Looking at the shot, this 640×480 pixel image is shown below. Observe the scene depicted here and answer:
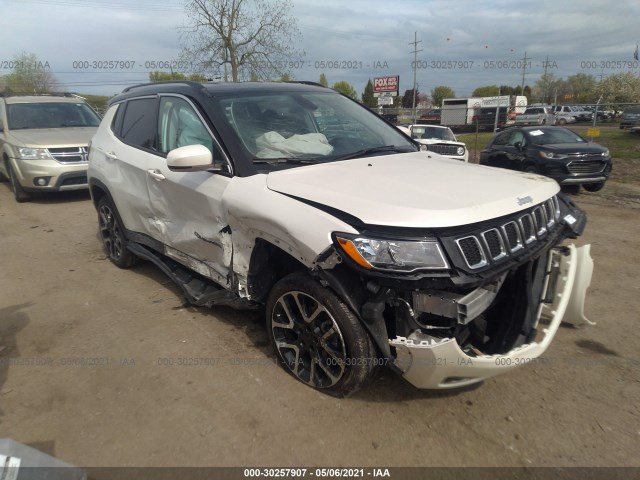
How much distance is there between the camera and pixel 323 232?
2.45m

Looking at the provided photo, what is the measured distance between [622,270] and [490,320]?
2.99m

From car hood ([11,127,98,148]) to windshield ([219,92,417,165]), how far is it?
21.4 feet

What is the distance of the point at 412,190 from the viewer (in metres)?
2.60

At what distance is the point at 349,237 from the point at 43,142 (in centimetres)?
830

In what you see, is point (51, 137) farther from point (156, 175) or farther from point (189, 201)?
point (189, 201)

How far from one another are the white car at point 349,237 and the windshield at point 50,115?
6.89m

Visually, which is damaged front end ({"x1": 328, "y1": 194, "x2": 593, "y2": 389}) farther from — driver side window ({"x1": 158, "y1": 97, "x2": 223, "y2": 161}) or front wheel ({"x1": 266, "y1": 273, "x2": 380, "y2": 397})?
driver side window ({"x1": 158, "y1": 97, "x2": 223, "y2": 161})

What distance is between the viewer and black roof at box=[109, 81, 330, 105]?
3.60 m

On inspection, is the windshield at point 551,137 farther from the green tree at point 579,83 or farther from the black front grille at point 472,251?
the green tree at point 579,83

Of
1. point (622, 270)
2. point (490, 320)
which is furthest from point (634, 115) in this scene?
point (490, 320)

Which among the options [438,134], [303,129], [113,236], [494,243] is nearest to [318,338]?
[494,243]

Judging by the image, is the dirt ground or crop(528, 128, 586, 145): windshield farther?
crop(528, 128, 586, 145): windshield

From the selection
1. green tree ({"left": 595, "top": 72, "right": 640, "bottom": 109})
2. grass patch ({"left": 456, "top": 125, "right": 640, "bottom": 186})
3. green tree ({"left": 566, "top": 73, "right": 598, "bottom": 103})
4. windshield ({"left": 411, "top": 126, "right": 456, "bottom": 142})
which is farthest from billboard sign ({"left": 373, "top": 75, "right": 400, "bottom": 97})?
windshield ({"left": 411, "top": 126, "right": 456, "bottom": 142})

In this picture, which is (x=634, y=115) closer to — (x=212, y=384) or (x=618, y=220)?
(x=618, y=220)
